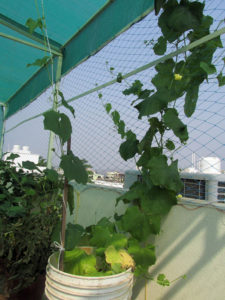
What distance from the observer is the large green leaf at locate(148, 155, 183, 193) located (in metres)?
0.86

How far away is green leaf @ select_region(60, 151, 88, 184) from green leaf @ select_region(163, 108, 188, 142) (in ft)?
1.50

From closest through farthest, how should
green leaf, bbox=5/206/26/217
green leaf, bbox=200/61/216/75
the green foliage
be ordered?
green leaf, bbox=200/61/216/75 < the green foliage < green leaf, bbox=5/206/26/217

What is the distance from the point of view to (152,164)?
2.90ft

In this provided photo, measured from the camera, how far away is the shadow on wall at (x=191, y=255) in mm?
865

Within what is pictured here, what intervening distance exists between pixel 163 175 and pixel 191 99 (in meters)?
0.38

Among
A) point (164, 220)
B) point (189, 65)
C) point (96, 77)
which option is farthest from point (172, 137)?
point (96, 77)

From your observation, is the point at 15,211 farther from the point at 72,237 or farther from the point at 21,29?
the point at 21,29

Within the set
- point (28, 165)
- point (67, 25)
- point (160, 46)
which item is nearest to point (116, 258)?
point (28, 165)

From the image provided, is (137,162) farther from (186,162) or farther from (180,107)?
(180,107)

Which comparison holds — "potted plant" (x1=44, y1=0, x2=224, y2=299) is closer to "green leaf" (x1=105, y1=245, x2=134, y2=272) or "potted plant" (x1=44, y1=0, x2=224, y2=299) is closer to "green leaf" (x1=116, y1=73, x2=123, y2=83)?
"green leaf" (x1=105, y1=245, x2=134, y2=272)

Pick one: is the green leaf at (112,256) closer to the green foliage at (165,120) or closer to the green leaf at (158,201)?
the green foliage at (165,120)

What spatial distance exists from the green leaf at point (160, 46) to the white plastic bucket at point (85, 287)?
1.08m

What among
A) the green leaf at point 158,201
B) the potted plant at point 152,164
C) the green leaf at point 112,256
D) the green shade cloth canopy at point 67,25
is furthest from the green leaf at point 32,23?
the green leaf at point 112,256

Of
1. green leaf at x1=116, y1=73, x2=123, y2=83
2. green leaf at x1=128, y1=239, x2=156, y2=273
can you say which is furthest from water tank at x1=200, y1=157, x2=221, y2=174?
green leaf at x1=116, y1=73, x2=123, y2=83
